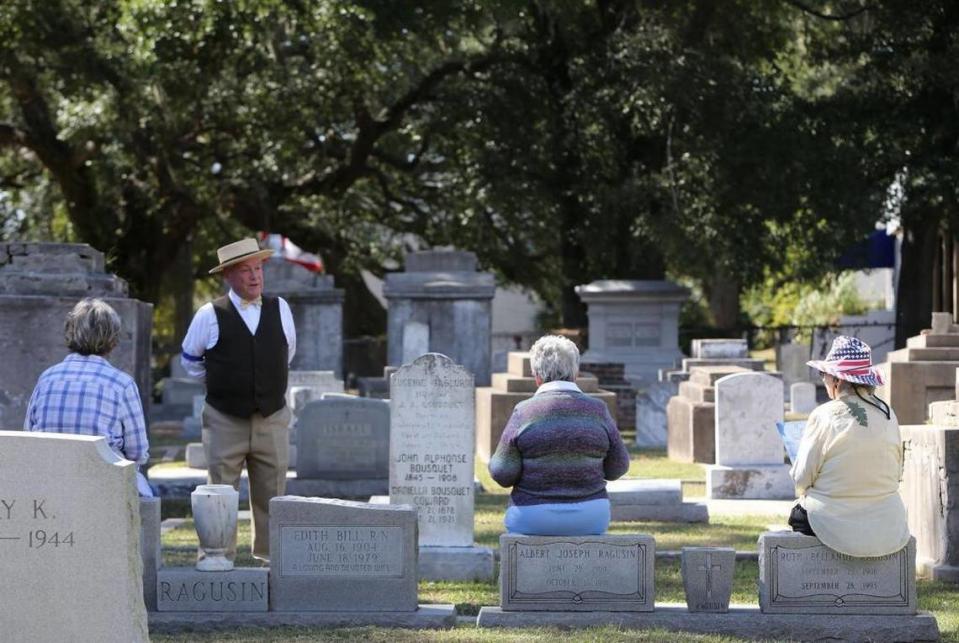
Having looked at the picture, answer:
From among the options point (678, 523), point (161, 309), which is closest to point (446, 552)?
point (678, 523)

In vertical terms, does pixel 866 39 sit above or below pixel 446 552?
above

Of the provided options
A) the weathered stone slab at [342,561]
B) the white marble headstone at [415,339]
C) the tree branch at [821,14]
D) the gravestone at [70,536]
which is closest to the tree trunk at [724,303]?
the tree branch at [821,14]

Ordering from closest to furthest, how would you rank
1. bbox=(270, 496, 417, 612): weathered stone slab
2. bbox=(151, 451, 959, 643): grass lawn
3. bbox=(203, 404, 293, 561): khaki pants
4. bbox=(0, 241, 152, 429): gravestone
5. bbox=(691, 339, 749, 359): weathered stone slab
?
bbox=(151, 451, 959, 643): grass lawn, bbox=(270, 496, 417, 612): weathered stone slab, bbox=(203, 404, 293, 561): khaki pants, bbox=(0, 241, 152, 429): gravestone, bbox=(691, 339, 749, 359): weathered stone slab

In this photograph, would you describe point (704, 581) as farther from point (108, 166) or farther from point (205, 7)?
point (108, 166)

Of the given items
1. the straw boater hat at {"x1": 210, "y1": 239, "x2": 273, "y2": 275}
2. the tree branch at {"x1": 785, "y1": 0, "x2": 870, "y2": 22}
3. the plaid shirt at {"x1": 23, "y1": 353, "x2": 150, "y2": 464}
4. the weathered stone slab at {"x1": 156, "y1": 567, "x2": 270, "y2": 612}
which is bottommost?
the weathered stone slab at {"x1": 156, "y1": 567, "x2": 270, "y2": 612}

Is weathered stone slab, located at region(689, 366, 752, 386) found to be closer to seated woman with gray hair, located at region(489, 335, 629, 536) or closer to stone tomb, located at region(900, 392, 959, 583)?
stone tomb, located at region(900, 392, 959, 583)

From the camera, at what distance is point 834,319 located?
43156 mm

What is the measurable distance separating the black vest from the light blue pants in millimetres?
2173

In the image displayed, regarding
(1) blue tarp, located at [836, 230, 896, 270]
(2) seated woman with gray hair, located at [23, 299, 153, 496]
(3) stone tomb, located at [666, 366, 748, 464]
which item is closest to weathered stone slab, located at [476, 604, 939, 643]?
(2) seated woman with gray hair, located at [23, 299, 153, 496]

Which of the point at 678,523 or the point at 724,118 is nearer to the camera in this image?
the point at 678,523

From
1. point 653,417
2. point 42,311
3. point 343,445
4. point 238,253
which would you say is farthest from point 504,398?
point 238,253

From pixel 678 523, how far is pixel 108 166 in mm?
18740

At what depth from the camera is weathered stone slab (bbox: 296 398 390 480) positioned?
14.5m

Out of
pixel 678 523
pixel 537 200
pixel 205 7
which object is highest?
pixel 205 7
